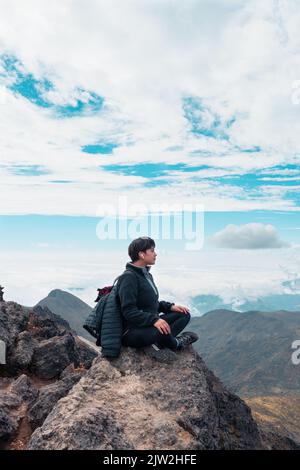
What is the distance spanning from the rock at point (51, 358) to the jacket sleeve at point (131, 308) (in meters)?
8.78

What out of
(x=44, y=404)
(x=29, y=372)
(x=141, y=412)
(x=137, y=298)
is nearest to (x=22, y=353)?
(x=29, y=372)

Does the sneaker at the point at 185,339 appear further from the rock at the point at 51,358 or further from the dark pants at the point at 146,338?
the rock at the point at 51,358

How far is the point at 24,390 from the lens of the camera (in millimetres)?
15766

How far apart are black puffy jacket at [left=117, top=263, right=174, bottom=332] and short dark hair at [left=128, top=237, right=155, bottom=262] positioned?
35 centimetres

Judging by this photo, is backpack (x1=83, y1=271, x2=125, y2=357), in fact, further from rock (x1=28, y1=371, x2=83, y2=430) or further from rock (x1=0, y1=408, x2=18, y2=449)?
rock (x1=0, y1=408, x2=18, y2=449)

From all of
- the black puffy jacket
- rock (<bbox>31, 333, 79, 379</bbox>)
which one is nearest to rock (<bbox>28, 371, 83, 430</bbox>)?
the black puffy jacket

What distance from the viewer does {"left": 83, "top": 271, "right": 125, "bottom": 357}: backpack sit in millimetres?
12701

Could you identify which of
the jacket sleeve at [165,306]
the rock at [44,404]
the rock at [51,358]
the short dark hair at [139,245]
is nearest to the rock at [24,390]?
the rock at [44,404]

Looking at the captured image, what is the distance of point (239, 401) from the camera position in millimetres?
16172

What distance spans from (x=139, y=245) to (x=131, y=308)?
219 centimetres

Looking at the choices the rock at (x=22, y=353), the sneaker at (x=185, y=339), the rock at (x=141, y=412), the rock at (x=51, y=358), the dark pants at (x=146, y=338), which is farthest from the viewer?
the rock at (x=51, y=358)

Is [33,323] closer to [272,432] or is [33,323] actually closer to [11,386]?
[11,386]

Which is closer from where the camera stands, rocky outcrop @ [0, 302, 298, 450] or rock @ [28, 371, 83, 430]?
rocky outcrop @ [0, 302, 298, 450]

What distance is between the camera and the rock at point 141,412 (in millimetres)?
9555
